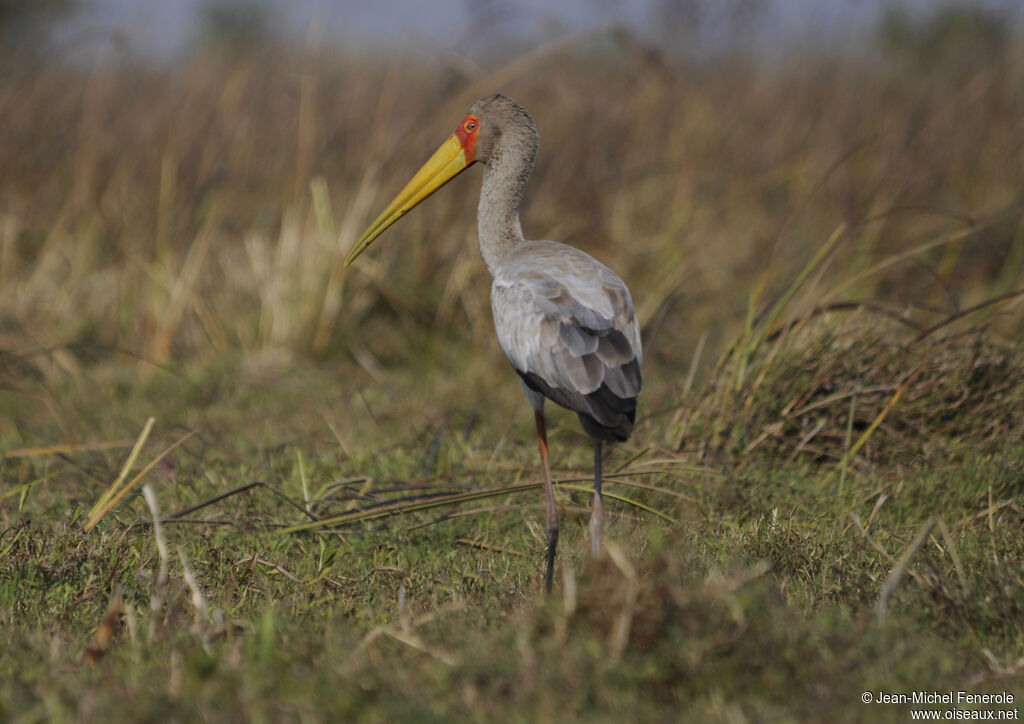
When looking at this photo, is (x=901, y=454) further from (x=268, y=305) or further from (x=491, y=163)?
(x=268, y=305)

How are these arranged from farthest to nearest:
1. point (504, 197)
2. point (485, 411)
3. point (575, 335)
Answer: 1. point (485, 411)
2. point (504, 197)
3. point (575, 335)

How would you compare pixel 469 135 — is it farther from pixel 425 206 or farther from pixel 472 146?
pixel 425 206

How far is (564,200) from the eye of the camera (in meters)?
6.77

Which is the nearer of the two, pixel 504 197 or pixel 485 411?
pixel 504 197

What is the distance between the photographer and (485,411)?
206 inches

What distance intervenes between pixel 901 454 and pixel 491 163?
191cm

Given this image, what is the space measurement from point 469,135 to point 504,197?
0.32 m

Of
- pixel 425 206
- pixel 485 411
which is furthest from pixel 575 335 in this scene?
pixel 425 206

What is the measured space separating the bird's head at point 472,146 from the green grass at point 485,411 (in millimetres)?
975

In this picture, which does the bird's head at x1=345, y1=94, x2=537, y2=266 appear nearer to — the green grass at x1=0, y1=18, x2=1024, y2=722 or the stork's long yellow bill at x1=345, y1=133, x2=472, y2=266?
the stork's long yellow bill at x1=345, y1=133, x2=472, y2=266

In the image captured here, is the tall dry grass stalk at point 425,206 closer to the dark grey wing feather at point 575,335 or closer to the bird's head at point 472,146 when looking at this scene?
the bird's head at point 472,146

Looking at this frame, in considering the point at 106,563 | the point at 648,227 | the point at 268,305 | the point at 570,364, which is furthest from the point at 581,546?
the point at 648,227

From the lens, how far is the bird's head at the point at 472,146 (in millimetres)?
3914

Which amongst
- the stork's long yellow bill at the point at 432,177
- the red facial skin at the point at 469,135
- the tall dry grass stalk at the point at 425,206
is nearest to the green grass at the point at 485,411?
the tall dry grass stalk at the point at 425,206
